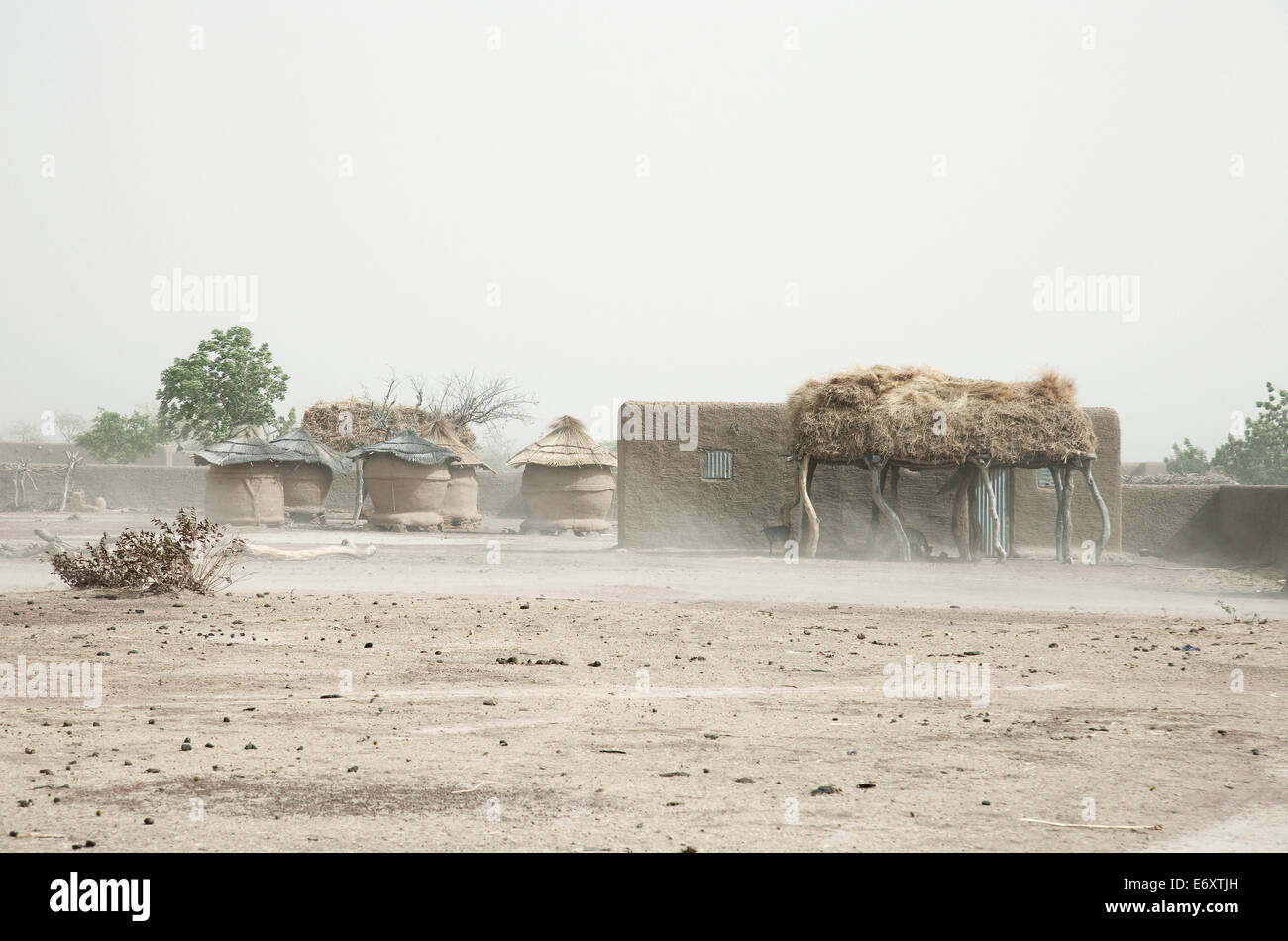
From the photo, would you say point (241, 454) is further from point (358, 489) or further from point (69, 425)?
point (69, 425)

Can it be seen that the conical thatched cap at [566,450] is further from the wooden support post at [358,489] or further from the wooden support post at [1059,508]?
the wooden support post at [1059,508]

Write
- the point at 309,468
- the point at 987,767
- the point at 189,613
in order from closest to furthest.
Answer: the point at 987,767
the point at 189,613
the point at 309,468

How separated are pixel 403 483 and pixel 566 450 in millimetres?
4229

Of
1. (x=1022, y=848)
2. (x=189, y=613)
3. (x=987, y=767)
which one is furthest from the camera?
(x=189, y=613)

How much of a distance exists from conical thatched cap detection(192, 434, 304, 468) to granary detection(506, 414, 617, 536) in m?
6.17

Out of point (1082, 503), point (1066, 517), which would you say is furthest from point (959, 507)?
point (1082, 503)

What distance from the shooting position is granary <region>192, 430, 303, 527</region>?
28.8m

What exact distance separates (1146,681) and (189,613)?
27.1ft

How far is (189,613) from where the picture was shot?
35.2 feet

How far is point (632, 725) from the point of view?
20.8ft

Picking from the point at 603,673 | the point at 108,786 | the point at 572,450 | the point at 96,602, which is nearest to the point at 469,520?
the point at 572,450

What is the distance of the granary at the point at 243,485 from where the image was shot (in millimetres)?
28844

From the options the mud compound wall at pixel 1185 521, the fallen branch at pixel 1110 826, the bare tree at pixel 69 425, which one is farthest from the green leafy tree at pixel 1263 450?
the bare tree at pixel 69 425
